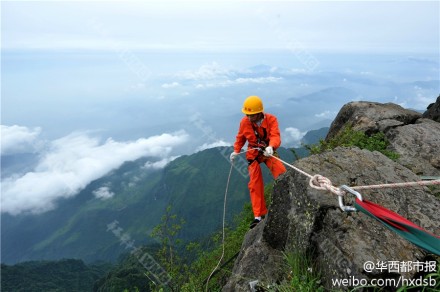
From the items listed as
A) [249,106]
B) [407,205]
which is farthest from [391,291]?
[249,106]

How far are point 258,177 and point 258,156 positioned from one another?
0.63m

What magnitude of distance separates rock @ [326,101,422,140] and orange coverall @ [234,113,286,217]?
17.6 ft

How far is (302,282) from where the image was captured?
13.8 ft

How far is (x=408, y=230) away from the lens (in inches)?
112

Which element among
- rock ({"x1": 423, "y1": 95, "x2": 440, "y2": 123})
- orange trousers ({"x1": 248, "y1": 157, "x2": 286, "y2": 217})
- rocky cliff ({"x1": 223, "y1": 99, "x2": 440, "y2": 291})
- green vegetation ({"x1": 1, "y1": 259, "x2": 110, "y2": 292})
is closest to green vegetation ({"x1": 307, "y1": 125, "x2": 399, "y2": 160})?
rocky cliff ({"x1": 223, "y1": 99, "x2": 440, "y2": 291})

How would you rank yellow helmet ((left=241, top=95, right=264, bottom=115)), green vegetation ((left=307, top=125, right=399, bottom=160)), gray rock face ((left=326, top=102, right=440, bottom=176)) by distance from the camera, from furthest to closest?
green vegetation ((left=307, top=125, right=399, bottom=160)) < gray rock face ((left=326, top=102, right=440, bottom=176)) < yellow helmet ((left=241, top=95, right=264, bottom=115))

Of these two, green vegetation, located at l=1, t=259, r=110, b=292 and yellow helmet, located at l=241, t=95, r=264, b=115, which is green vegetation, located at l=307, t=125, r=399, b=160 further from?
green vegetation, located at l=1, t=259, r=110, b=292

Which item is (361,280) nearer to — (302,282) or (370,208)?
(302,282)

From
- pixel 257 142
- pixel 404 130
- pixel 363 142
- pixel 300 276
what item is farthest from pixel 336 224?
pixel 404 130

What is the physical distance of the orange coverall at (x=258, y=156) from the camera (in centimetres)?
824

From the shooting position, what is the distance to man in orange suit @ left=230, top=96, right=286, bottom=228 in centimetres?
819

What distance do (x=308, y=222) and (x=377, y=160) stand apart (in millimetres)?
2746

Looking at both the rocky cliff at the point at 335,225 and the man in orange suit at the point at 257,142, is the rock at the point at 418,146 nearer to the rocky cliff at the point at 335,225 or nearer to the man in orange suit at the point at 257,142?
the rocky cliff at the point at 335,225

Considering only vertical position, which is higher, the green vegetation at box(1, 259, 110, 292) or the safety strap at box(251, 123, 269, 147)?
the safety strap at box(251, 123, 269, 147)
